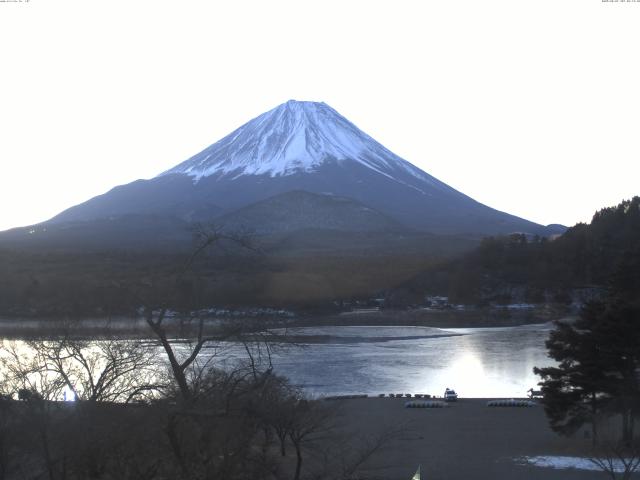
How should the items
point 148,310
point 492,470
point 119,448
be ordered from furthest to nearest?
1. point 492,470
2. point 119,448
3. point 148,310

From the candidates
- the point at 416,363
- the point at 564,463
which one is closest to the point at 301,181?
the point at 416,363

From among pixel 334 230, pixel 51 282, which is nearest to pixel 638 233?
pixel 334 230

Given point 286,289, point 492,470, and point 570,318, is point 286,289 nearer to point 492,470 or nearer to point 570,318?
point 570,318

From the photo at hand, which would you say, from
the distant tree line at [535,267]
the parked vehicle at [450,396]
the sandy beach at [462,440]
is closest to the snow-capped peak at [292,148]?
the distant tree line at [535,267]

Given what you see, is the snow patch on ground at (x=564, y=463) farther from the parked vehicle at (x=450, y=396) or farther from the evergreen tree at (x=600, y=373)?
the parked vehicle at (x=450, y=396)

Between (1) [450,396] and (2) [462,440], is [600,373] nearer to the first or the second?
(2) [462,440]

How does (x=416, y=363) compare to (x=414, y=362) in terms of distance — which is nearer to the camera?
(x=416, y=363)

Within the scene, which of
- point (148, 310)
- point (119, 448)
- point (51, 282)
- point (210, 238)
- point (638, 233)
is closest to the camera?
point (210, 238)
